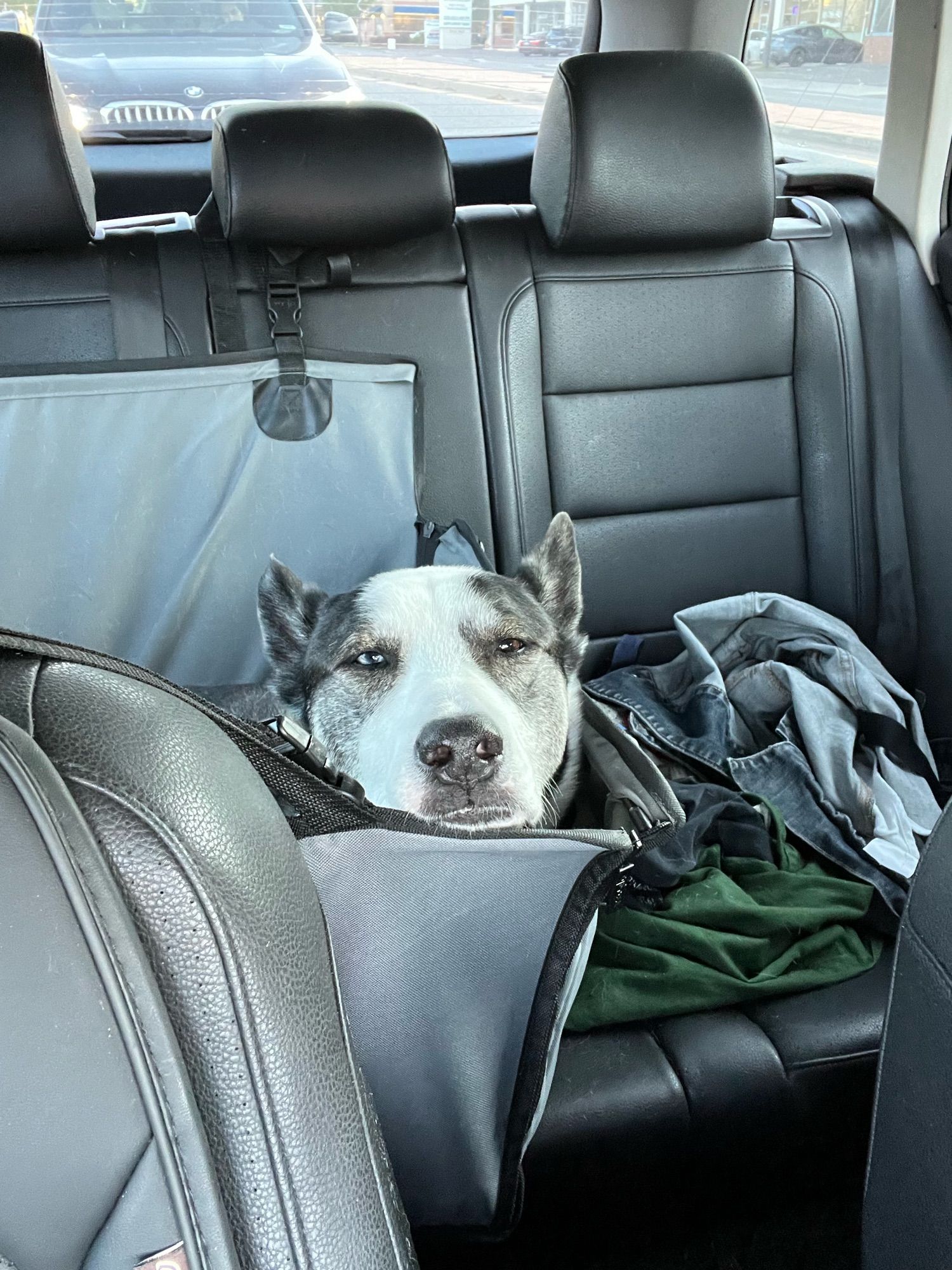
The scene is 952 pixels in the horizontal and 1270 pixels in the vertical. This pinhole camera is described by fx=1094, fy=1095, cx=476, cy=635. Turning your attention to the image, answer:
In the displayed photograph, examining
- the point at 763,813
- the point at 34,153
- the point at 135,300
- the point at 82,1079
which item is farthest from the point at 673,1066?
the point at 34,153

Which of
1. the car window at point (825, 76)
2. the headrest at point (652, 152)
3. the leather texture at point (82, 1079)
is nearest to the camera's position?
the leather texture at point (82, 1079)

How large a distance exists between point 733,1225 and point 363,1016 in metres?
1.04

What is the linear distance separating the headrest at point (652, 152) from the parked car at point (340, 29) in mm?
1488

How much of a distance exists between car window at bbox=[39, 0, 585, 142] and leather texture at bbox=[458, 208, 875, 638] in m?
1.36

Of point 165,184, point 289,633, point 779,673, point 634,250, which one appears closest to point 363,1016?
point 289,633

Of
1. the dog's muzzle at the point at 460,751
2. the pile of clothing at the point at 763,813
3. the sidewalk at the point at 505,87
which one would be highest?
the sidewalk at the point at 505,87

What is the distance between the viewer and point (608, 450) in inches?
109

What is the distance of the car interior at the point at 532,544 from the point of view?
2.11 feet

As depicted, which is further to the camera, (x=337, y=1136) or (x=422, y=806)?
(x=422, y=806)

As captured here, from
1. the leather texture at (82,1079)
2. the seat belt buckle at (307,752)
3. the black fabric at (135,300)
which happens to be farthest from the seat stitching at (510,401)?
the leather texture at (82,1079)

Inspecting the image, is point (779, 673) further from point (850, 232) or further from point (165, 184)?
point (165, 184)

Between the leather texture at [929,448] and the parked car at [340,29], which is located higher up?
the parked car at [340,29]

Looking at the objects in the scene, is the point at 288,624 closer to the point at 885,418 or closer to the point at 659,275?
the point at 659,275

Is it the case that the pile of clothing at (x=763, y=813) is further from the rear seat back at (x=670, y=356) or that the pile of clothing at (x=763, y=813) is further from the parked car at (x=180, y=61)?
the parked car at (x=180, y=61)
